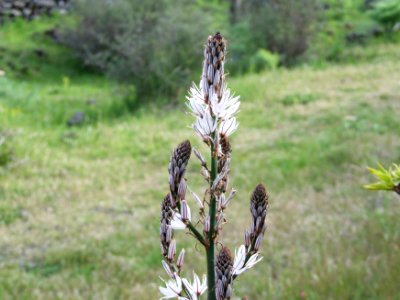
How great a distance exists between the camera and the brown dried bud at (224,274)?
0.83 meters

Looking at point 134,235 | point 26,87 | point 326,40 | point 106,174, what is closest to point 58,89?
point 26,87

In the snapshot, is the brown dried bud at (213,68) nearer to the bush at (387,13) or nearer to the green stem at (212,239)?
the green stem at (212,239)

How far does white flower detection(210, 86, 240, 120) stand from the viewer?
2.77 ft

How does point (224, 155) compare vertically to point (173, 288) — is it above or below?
above

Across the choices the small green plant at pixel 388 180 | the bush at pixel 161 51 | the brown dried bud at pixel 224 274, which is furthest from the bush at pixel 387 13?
the brown dried bud at pixel 224 274

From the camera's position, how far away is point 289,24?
55.5 feet

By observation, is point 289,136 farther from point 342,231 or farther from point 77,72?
point 77,72

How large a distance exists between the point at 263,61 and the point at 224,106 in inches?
612

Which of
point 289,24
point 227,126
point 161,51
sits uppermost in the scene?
point 227,126

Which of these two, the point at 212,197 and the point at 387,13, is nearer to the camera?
the point at 212,197

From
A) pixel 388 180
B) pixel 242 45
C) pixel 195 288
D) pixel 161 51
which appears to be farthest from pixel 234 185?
pixel 242 45

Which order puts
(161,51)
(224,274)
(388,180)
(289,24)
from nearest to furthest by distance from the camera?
(224,274) → (388,180) → (161,51) → (289,24)

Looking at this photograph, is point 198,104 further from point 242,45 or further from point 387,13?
point 387,13

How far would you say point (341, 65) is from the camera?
52.6 ft
